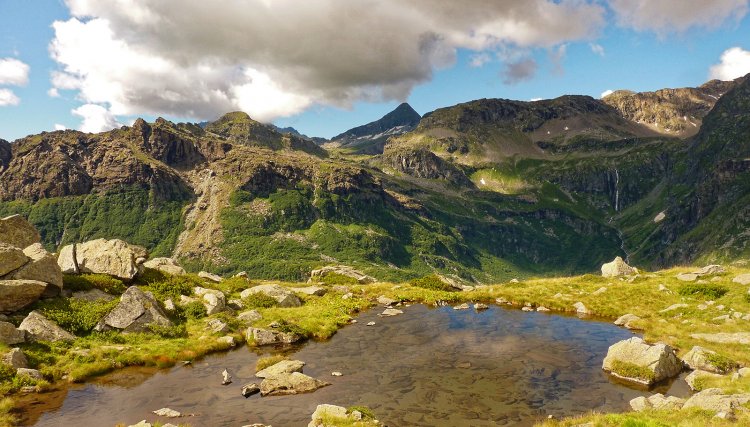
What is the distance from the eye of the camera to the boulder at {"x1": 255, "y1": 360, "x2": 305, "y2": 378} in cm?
3234

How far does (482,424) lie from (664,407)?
401 inches

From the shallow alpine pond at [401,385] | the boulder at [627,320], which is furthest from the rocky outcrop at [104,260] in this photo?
the boulder at [627,320]

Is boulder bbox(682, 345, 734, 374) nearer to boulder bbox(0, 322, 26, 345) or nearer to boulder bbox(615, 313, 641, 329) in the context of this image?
boulder bbox(615, 313, 641, 329)

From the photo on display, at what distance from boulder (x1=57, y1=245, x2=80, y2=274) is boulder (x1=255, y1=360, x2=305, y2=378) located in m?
27.4

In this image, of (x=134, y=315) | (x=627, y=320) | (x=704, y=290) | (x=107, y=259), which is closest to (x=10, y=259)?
(x=107, y=259)

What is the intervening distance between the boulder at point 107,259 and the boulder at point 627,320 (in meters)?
55.9

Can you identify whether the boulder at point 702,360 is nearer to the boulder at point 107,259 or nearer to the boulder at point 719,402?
the boulder at point 719,402

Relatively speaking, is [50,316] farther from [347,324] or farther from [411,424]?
[411,424]

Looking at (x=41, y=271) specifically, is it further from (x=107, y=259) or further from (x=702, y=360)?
(x=702, y=360)

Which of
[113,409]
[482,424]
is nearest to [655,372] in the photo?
[482,424]

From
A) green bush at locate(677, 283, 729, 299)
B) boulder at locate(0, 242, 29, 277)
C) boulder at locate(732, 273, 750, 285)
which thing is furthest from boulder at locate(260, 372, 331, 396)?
boulder at locate(732, 273, 750, 285)

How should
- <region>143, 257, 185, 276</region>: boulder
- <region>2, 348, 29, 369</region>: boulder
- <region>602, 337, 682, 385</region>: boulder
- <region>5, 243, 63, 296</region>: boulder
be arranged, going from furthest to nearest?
<region>143, 257, 185, 276</region>: boulder < <region>5, 243, 63, 296</region>: boulder < <region>602, 337, 682, 385</region>: boulder < <region>2, 348, 29, 369</region>: boulder

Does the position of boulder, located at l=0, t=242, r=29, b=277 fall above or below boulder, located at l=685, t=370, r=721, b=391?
above

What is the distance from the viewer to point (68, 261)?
46500mm
